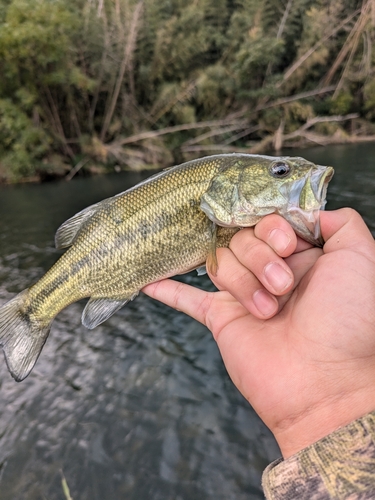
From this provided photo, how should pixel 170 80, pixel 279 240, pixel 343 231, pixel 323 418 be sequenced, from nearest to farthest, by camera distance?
pixel 323 418 → pixel 279 240 → pixel 343 231 → pixel 170 80

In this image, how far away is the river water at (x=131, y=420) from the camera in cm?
445

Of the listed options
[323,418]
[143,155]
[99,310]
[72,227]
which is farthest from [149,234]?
[143,155]

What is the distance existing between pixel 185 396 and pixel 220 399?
0.60 meters

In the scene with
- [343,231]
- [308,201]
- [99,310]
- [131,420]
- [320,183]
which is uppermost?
[320,183]

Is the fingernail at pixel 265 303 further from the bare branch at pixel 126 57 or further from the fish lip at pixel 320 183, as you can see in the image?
the bare branch at pixel 126 57

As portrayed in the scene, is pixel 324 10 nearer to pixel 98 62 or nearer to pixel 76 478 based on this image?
pixel 98 62

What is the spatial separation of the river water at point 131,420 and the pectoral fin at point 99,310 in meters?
2.61

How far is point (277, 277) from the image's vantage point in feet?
7.44

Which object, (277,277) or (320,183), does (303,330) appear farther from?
(320,183)

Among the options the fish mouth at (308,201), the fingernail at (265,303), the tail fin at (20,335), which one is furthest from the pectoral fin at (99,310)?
the fish mouth at (308,201)

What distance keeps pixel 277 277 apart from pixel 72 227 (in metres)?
2.11

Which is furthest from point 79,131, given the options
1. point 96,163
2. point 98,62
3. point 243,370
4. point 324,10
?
point 243,370

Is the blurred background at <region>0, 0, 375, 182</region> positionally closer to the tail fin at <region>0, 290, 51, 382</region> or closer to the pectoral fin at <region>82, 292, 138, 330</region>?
the tail fin at <region>0, 290, 51, 382</region>

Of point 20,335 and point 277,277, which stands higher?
point 277,277
